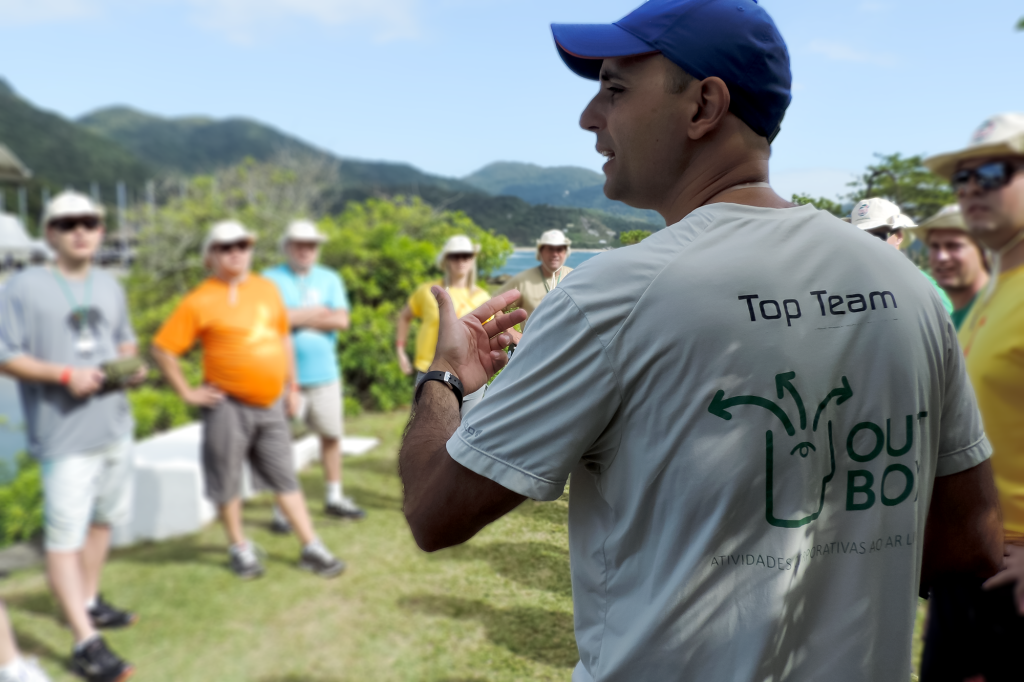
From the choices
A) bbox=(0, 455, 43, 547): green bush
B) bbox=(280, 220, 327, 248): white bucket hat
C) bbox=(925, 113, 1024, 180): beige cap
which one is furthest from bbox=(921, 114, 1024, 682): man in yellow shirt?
bbox=(0, 455, 43, 547): green bush

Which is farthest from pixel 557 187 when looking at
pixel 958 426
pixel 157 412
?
pixel 157 412

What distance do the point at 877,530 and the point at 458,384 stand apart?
2.13 feet

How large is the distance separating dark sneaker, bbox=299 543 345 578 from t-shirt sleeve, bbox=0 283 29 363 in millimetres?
2157

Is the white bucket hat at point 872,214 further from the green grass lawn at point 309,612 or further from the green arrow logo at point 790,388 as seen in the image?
the green grass lawn at point 309,612

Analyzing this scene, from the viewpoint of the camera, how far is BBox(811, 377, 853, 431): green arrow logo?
2.92 ft

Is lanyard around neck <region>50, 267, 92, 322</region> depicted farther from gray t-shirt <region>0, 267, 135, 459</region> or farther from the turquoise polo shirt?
the turquoise polo shirt

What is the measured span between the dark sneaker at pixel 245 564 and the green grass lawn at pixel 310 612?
0.07m

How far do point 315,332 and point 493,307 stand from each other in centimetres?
451

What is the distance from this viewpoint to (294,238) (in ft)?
17.4

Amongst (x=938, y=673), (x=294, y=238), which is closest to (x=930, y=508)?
(x=938, y=673)

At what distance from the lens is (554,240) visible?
4.50 ft

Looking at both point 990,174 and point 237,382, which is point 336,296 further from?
point 990,174

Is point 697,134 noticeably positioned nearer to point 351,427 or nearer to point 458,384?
point 458,384

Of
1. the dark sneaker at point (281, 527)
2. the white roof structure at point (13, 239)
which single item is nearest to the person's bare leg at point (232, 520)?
the dark sneaker at point (281, 527)
